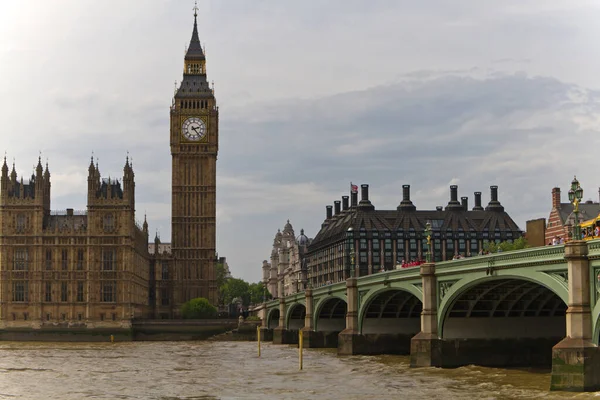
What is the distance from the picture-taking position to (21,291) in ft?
461

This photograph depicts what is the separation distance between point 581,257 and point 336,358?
117 ft

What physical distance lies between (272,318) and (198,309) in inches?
476

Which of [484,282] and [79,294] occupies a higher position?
[484,282]

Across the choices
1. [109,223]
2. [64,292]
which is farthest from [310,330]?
[64,292]

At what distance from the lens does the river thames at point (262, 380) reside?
5012 cm

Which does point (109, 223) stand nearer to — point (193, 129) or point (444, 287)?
point (193, 129)

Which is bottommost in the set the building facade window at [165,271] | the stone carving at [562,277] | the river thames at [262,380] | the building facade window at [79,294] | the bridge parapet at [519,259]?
the river thames at [262,380]

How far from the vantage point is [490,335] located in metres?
65.0

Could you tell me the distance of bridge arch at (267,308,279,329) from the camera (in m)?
139

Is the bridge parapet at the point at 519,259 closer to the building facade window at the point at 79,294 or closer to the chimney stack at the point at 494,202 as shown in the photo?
the building facade window at the point at 79,294

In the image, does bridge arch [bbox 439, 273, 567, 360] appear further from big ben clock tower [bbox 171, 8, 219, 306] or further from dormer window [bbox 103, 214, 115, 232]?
big ben clock tower [bbox 171, 8, 219, 306]

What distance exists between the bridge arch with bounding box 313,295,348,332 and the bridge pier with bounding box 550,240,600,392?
54.4 m

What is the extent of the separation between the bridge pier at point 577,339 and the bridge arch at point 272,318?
94017mm

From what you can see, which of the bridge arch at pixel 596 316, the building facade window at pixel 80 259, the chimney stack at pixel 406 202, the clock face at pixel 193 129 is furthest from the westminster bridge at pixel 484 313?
the chimney stack at pixel 406 202
